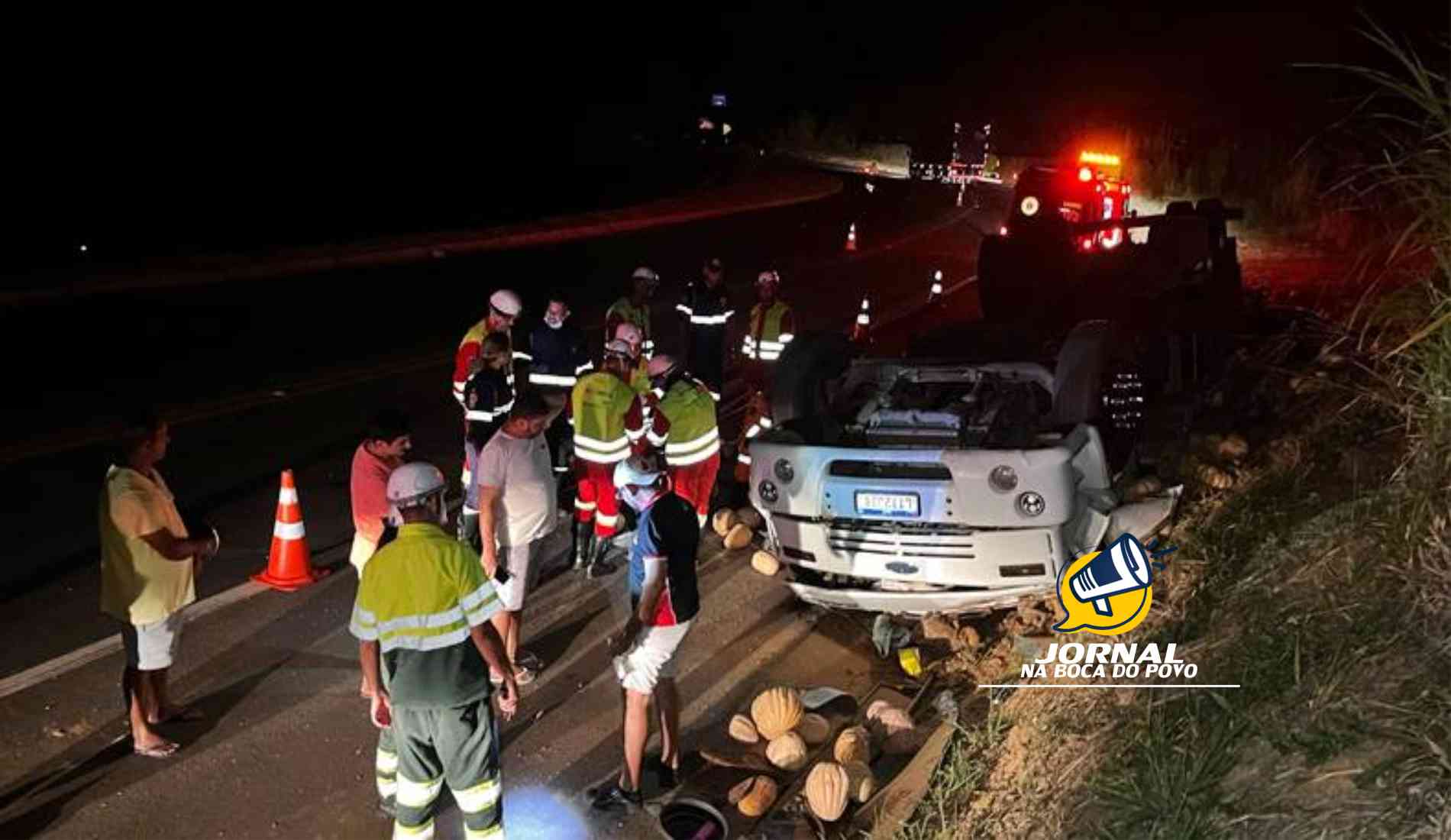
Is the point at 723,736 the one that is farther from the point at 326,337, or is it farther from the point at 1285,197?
the point at 1285,197

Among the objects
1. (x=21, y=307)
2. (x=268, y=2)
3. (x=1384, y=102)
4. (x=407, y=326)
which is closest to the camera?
(x=21, y=307)

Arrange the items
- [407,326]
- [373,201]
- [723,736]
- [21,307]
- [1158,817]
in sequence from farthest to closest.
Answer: [373,201] < [407,326] < [21,307] < [723,736] < [1158,817]

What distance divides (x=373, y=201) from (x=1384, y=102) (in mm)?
26692

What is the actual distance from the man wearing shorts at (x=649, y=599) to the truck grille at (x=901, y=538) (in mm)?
1312

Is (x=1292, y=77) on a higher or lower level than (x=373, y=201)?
higher

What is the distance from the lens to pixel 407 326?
1639cm

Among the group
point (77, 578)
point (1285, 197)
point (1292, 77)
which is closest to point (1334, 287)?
point (1285, 197)

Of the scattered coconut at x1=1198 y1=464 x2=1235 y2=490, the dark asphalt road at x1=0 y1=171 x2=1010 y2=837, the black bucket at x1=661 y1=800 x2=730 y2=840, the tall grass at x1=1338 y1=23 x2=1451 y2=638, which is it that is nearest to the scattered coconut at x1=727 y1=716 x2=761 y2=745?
the dark asphalt road at x1=0 y1=171 x2=1010 y2=837

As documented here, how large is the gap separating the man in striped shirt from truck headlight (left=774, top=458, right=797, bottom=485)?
2338 mm

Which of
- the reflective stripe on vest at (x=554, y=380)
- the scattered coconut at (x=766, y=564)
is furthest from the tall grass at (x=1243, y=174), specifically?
the scattered coconut at (x=766, y=564)

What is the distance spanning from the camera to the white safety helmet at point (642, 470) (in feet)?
17.7

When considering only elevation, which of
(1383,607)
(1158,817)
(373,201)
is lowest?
(373,201)

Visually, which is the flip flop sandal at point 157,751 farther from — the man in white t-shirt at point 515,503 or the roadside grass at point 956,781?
the roadside grass at point 956,781

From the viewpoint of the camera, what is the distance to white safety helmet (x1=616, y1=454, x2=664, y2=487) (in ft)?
17.7
